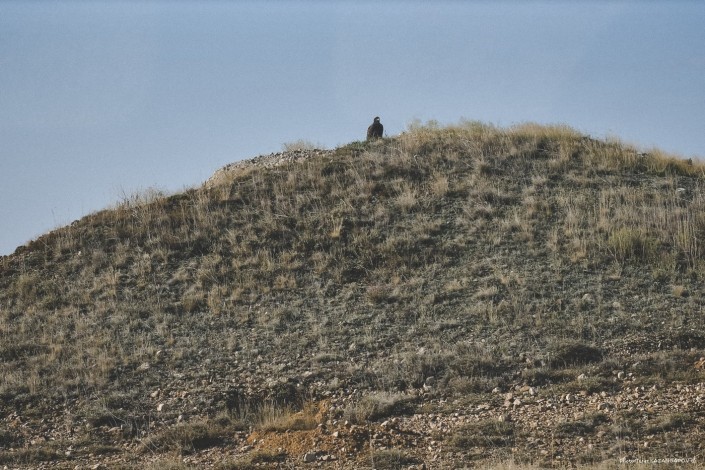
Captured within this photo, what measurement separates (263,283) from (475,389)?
18.6 ft

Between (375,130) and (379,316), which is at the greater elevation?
(375,130)

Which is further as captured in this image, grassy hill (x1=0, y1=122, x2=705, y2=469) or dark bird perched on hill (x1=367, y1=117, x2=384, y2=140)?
dark bird perched on hill (x1=367, y1=117, x2=384, y2=140)

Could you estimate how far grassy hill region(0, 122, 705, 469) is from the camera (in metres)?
9.20

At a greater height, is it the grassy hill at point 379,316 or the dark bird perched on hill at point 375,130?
the dark bird perched on hill at point 375,130

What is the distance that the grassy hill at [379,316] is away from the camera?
9203mm

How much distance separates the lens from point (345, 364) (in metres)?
11.5

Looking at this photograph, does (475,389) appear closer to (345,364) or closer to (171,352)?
(345,364)

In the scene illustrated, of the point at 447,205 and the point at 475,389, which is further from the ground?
the point at 447,205

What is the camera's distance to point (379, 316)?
12984 millimetres

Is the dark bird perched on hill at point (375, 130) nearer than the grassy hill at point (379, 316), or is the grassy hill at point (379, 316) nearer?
the grassy hill at point (379, 316)

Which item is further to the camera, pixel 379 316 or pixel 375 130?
pixel 375 130

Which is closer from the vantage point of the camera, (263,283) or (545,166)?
(263,283)

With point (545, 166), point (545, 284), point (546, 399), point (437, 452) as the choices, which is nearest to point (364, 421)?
point (437, 452)

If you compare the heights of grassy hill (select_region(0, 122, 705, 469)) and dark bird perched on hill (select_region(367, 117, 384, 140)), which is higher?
A: dark bird perched on hill (select_region(367, 117, 384, 140))
